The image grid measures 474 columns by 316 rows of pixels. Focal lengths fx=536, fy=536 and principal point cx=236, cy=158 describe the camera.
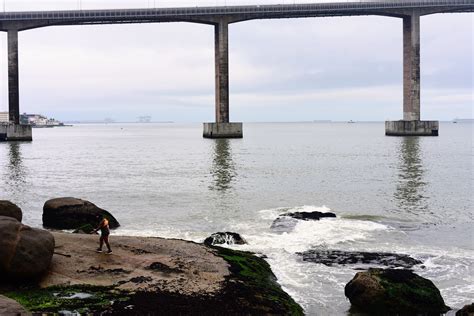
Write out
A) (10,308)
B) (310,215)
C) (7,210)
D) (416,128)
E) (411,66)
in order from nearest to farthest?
(10,308) → (7,210) → (310,215) → (411,66) → (416,128)

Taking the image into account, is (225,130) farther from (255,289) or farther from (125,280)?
(125,280)

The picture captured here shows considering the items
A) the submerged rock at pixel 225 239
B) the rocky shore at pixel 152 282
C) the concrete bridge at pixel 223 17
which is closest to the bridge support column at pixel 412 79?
the concrete bridge at pixel 223 17

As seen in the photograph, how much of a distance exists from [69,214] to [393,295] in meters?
14.2

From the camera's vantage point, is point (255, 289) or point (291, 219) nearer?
point (255, 289)

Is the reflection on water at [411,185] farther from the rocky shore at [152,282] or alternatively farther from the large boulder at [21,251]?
the large boulder at [21,251]

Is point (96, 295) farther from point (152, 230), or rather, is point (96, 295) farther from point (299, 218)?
point (299, 218)

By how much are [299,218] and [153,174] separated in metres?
25.2

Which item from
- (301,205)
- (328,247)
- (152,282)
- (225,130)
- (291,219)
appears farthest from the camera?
(225,130)

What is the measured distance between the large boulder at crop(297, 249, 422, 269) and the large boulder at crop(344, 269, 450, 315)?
3434 millimetres

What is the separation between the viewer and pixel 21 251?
38.7 ft

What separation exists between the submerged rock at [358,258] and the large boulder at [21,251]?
28.1 feet

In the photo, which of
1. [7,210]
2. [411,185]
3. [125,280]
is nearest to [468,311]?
[125,280]

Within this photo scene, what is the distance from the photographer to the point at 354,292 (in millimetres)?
13195

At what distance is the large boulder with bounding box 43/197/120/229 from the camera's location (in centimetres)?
2189
